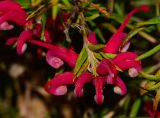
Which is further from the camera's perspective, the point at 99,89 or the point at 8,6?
the point at 8,6

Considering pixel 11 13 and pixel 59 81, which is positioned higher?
pixel 11 13

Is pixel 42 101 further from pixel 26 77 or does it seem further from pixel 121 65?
pixel 121 65

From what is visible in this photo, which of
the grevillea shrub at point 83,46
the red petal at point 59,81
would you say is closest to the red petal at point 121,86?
the grevillea shrub at point 83,46

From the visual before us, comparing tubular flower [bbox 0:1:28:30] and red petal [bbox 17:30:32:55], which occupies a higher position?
tubular flower [bbox 0:1:28:30]

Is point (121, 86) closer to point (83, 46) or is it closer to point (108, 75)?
point (108, 75)

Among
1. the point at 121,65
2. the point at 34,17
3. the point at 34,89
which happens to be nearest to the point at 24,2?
the point at 34,17

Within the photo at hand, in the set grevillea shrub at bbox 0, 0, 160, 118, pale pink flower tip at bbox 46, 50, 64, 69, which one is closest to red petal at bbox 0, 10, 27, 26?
grevillea shrub at bbox 0, 0, 160, 118

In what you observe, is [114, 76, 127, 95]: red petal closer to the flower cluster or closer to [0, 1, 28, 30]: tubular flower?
the flower cluster

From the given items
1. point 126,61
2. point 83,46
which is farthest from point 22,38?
point 126,61

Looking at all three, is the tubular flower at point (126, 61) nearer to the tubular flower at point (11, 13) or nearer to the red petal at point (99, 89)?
the red petal at point (99, 89)
